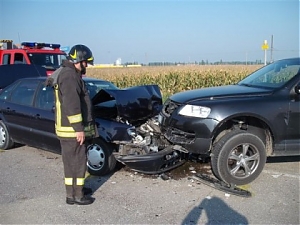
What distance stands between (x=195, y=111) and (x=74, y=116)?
1695mm

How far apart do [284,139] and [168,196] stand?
1.88m

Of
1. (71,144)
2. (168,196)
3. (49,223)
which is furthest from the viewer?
(168,196)

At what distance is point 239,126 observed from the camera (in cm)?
474

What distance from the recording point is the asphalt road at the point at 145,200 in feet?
11.9

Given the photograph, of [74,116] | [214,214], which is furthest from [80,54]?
[214,214]

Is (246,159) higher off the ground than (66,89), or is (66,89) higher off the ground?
(66,89)

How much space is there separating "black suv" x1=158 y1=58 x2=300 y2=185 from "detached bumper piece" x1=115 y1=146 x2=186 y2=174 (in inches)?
8.3

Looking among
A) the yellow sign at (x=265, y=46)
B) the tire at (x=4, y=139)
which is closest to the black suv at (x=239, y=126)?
the tire at (x=4, y=139)

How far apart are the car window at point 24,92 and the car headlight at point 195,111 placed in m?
2.87

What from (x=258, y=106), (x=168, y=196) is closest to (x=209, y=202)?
(x=168, y=196)

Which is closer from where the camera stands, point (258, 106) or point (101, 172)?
point (258, 106)

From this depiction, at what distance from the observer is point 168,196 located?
423 cm

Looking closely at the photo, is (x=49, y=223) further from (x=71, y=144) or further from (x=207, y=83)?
(x=207, y=83)

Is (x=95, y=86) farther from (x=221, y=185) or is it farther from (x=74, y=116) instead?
(x=221, y=185)
